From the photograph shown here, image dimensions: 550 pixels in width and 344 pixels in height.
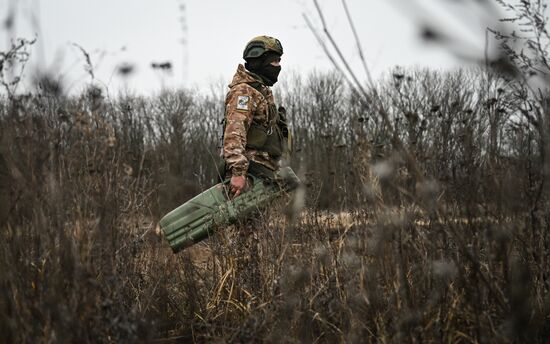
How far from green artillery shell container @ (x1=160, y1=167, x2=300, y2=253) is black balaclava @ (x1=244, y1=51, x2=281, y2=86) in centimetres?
98

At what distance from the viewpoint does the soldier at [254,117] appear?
4176mm

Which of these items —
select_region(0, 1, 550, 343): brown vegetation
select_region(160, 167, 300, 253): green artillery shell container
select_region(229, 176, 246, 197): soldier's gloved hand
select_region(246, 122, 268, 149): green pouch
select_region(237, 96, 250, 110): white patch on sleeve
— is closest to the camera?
select_region(0, 1, 550, 343): brown vegetation

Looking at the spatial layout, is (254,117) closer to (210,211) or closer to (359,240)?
(210,211)

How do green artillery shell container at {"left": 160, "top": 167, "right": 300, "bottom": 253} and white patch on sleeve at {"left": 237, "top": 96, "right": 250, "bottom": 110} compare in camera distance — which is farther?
white patch on sleeve at {"left": 237, "top": 96, "right": 250, "bottom": 110}

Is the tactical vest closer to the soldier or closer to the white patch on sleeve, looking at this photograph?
the soldier

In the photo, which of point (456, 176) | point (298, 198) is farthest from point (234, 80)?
point (298, 198)

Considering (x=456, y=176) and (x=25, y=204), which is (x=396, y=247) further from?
(x=25, y=204)

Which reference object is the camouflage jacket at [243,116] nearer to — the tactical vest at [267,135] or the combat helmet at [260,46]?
the tactical vest at [267,135]

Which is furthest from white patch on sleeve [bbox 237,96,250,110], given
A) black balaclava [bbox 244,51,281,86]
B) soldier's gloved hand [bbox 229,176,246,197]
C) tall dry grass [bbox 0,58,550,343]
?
tall dry grass [bbox 0,58,550,343]

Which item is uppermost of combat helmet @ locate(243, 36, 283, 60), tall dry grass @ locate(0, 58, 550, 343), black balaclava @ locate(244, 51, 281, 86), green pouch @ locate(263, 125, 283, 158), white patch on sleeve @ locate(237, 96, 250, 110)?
combat helmet @ locate(243, 36, 283, 60)

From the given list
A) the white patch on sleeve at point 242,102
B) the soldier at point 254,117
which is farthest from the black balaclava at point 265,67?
the white patch on sleeve at point 242,102

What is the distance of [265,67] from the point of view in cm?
452

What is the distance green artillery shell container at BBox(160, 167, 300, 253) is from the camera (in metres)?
3.92

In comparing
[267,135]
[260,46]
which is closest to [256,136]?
[267,135]
